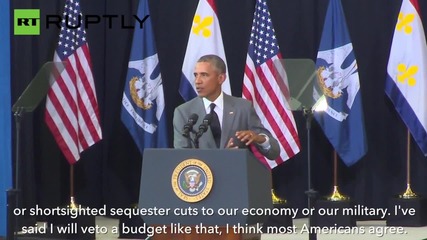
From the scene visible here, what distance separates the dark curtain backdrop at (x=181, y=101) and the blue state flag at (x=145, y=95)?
833 mm

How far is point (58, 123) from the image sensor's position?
28.7 ft

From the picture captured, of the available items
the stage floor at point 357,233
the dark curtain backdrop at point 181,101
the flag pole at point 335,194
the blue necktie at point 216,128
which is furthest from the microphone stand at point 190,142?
the dark curtain backdrop at point 181,101

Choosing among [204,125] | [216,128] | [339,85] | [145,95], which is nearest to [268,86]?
[339,85]

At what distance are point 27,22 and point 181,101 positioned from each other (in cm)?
180

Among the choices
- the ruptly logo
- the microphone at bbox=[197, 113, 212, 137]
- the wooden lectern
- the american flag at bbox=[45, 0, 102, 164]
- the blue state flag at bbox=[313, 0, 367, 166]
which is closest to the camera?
the wooden lectern

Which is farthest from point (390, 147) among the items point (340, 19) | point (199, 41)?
point (199, 41)

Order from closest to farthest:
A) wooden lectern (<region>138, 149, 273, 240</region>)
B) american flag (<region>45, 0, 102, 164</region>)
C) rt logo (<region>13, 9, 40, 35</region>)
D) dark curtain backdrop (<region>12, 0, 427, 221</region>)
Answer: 1. wooden lectern (<region>138, 149, 273, 240</region>)
2. american flag (<region>45, 0, 102, 164</region>)
3. rt logo (<region>13, 9, 40, 35</region>)
4. dark curtain backdrop (<region>12, 0, 427, 221</region>)

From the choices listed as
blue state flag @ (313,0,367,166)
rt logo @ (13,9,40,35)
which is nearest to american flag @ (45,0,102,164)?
rt logo @ (13,9,40,35)

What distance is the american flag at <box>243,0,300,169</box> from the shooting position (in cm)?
889

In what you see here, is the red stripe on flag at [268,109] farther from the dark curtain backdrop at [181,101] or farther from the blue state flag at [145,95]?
the blue state flag at [145,95]

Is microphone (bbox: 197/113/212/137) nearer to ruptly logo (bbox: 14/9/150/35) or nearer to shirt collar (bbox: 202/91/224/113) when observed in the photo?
shirt collar (bbox: 202/91/224/113)

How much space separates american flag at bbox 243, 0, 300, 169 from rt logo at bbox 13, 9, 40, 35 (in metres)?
2.25

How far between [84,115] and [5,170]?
48.3 inches

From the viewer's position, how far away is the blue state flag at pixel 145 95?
8.95m
